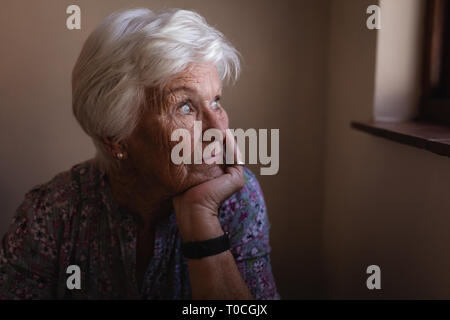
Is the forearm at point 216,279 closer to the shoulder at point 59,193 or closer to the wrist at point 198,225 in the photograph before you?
the wrist at point 198,225

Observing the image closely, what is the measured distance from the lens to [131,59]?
1011mm

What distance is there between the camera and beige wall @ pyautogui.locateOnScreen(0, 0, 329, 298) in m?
1.45

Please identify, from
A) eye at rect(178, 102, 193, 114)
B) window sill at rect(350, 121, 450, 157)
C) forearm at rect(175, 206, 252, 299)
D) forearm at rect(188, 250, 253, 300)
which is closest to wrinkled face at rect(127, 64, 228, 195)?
eye at rect(178, 102, 193, 114)

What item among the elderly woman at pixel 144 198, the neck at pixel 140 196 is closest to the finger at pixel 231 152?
the elderly woman at pixel 144 198

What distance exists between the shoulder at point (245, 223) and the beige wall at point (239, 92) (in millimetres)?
514

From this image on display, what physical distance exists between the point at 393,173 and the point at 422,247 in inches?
9.5

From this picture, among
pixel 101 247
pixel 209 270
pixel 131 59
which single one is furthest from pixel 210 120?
pixel 101 247

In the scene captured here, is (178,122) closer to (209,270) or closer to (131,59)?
(131,59)

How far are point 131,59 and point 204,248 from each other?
1.73 feet

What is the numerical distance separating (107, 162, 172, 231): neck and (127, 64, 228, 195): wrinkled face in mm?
65

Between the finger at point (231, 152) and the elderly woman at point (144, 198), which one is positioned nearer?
the elderly woman at point (144, 198)

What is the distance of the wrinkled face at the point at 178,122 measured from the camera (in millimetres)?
1015

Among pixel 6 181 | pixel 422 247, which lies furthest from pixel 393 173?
pixel 6 181

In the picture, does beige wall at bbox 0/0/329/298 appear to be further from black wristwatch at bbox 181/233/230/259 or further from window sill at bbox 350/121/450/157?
black wristwatch at bbox 181/233/230/259
